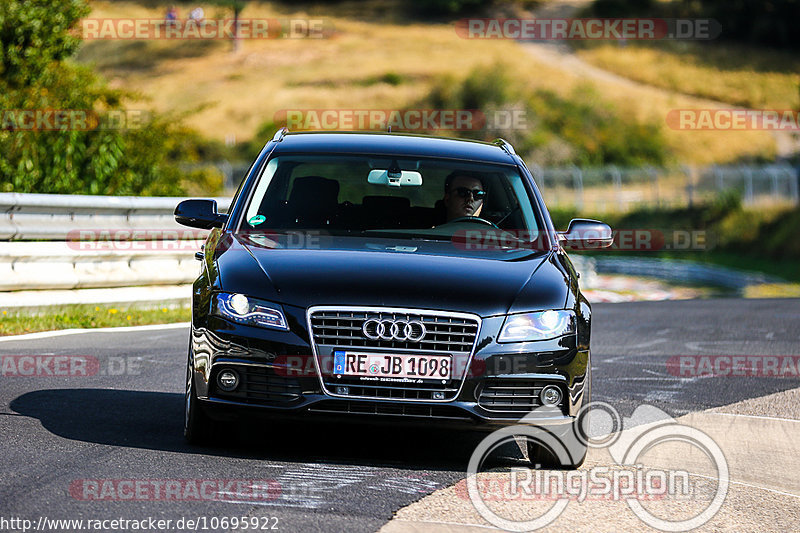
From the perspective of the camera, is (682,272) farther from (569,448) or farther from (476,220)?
(569,448)

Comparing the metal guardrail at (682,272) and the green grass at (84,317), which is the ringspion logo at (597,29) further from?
the green grass at (84,317)

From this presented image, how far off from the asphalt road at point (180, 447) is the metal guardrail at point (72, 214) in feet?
4.81

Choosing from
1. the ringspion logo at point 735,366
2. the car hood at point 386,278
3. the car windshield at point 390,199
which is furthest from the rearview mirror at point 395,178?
the ringspion logo at point 735,366

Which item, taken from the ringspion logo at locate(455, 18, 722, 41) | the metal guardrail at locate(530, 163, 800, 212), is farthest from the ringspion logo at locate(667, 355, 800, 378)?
the ringspion logo at locate(455, 18, 722, 41)

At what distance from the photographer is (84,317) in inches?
481

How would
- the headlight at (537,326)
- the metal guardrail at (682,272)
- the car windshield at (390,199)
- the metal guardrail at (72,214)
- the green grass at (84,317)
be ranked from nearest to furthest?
1. the headlight at (537,326)
2. the car windshield at (390,199)
3. the green grass at (84,317)
4. the metal guardrail at (72,214)
5. the metal guardrail at (682,272)

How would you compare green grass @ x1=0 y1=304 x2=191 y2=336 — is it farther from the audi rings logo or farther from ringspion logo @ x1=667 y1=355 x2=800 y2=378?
the audi rings logo

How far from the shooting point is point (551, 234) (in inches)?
291

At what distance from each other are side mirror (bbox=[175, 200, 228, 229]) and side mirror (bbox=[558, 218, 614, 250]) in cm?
201

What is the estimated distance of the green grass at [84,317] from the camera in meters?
11.5

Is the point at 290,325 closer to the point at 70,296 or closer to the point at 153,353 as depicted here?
the point at 153,353

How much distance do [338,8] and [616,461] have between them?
361 ft

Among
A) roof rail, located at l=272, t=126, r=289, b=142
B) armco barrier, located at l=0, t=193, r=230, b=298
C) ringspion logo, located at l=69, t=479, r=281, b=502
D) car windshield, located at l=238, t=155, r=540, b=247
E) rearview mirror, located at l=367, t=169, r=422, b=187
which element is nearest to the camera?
ringspion logo, located at l=69, t=479, r=281, b=502

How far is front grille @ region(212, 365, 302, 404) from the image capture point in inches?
241
